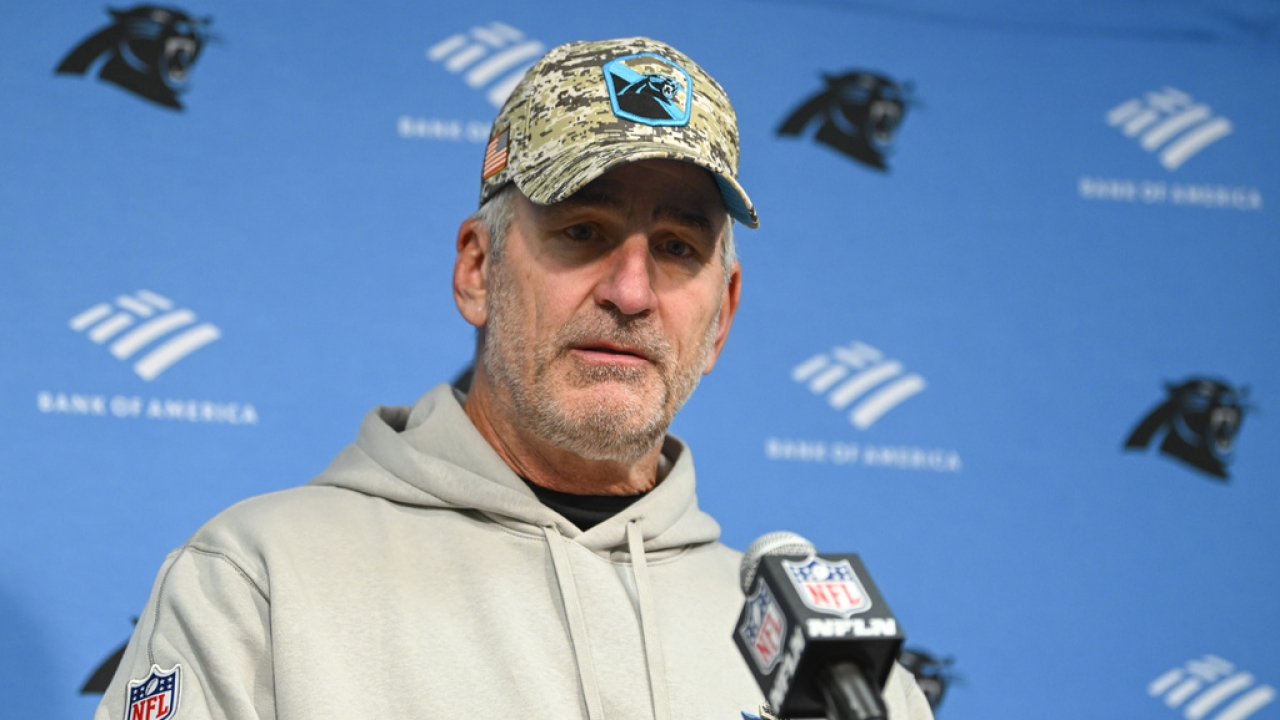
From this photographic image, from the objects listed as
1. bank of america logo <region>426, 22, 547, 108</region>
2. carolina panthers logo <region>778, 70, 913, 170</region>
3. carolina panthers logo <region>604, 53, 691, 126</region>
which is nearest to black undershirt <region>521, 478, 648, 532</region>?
carolina panthers logo <region>604, 53, 691, 126</region>

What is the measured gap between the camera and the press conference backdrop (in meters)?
2.10

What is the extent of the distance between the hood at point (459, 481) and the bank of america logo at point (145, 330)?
632 millimetres

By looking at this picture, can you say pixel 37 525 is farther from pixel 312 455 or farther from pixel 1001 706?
pixel 1001 706

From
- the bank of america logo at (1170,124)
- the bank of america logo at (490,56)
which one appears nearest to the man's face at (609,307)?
the bank of america logo at (490,56)

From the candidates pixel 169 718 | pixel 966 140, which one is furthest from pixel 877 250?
pixel 169 718

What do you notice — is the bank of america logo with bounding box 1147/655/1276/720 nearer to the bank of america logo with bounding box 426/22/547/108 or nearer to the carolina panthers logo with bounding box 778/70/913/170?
the carolina panthers logo with bounding box 778/70/913/170

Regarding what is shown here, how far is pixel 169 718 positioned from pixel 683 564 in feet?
2.13

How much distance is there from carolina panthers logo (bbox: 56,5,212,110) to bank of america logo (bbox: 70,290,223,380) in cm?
37

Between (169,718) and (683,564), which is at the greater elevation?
(683,564)

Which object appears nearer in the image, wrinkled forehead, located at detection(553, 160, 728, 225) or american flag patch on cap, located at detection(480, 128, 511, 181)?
wrinkled forehead, located at detection(553, 160, 728, 225)

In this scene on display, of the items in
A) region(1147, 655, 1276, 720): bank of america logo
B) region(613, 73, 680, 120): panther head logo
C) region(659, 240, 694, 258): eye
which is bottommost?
region(1147, 655, 1276, 720): bank of america logo

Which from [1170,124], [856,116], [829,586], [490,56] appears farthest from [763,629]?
[1170,124]

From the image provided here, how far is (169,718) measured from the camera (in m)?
1.22

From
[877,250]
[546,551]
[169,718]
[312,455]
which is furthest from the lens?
[877,250]
